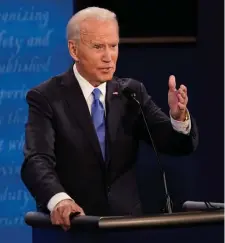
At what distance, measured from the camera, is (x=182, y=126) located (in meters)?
2.71

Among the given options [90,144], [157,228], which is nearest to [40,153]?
[90,144]

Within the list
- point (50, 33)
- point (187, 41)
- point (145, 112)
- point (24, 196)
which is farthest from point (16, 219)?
point (145, 112)

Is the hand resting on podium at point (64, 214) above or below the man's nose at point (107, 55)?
below

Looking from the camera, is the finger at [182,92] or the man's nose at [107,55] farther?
the man's nose at [107,55]

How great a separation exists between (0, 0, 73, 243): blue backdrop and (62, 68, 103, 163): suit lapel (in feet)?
5.43

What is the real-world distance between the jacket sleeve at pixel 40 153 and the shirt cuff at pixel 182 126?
42 cm

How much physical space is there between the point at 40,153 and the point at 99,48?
0.45 meters

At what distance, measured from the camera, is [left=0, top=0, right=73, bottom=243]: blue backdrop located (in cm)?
454

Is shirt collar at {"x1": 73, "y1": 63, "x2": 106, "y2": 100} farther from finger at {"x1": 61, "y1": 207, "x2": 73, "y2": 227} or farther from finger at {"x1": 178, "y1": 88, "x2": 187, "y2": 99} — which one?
finger at {"x1": 61, "y1": 207, "x2": 73, "y2": 227}

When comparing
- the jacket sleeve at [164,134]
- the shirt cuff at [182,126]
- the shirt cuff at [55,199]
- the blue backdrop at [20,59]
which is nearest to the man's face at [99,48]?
the jacket sleeve at [164,134]

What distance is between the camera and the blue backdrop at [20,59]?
454 centimetres

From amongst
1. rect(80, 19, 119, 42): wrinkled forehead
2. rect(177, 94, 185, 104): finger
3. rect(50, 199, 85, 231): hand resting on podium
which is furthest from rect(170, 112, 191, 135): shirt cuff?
rect(50, 199, 85, 231): hand resting on podium

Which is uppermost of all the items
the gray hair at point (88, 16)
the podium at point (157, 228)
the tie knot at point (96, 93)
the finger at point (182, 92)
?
the gray hair at point (88, 16)

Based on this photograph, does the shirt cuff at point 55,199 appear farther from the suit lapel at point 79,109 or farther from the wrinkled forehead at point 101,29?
the wrinkled forehead at point 101,29
